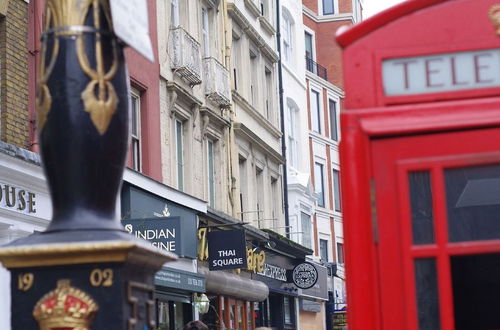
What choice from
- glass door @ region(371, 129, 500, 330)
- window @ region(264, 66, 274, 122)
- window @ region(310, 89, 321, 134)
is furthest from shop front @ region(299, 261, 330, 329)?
glass door @ region(371, 129, 500, 330)

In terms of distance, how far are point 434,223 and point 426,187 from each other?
6.8 inches

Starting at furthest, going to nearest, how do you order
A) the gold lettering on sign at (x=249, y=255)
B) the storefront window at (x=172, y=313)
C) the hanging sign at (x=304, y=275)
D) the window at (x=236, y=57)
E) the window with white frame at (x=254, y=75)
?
the hanging sign at (x=304, y=275) → the window with white frame at (x=254, y=75) → the window at (x=236, y=57) → the gold lettering on sign at (x=249, y=255) → the storefront window at (x=172, y=313)

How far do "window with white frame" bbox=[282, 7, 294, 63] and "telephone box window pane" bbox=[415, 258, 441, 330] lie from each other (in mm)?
33816

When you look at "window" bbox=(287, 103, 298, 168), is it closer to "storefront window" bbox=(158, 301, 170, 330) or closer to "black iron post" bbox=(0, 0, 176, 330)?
"storefront window" bbox=(158, 301, 170, 330)

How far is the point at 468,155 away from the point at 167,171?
18.2m

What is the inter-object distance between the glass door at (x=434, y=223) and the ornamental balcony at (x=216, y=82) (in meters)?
21.1

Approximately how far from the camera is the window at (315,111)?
153 feet

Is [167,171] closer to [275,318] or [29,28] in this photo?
[29,28]

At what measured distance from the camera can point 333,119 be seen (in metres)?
49.9

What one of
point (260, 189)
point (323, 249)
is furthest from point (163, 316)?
point (323, 249)

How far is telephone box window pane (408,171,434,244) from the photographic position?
17.3 feet

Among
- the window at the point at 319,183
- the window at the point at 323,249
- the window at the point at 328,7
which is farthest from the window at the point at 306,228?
the window at the point at 328,7

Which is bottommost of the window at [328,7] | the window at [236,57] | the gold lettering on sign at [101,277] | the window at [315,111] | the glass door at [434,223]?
the gold lettering on sign at [101,277]

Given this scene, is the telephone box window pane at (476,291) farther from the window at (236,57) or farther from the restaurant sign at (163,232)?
the window at (236,57)
